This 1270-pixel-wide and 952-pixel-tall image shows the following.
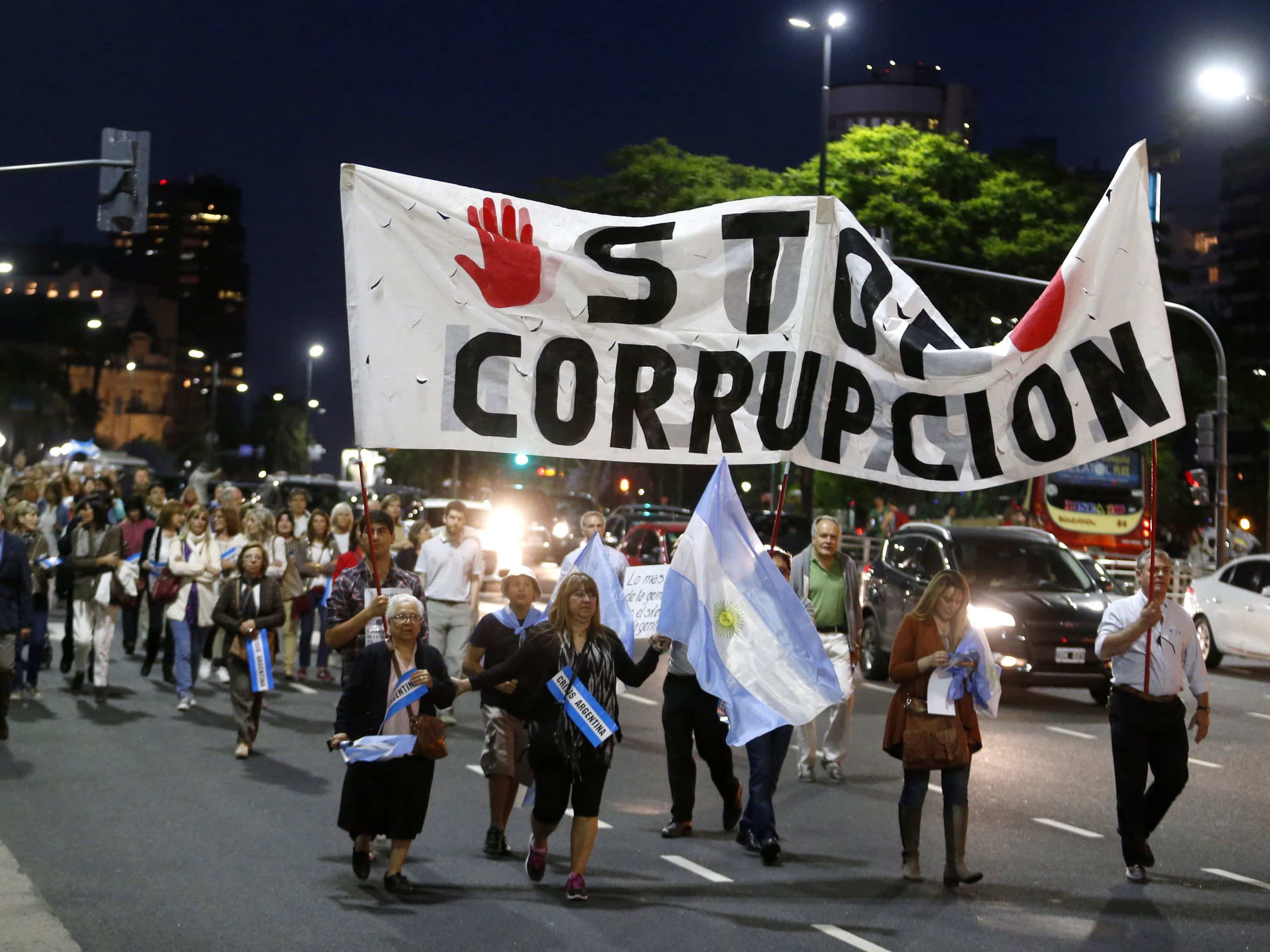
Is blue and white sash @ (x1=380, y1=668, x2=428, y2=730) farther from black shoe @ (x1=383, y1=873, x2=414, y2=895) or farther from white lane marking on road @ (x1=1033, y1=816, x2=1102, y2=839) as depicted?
white lane marking on road @ (x1=1033, y1=816, x2=1102, y2=839)

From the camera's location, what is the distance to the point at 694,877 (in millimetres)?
8406

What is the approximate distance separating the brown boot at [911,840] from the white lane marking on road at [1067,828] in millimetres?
1946

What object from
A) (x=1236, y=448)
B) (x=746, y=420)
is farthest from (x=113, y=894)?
(x=1236, y=448)

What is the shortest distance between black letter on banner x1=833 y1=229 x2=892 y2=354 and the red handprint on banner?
130 centimetres

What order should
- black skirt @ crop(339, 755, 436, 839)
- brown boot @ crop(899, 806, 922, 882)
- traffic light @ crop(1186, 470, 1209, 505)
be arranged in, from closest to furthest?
black skirt @ crop(339, 755, 436, 839) < brown boot @ crop(899, 806, 922, 882) < traffic light @ crop(1186, 470, 1209, 505)

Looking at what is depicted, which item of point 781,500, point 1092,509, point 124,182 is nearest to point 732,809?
point 781,500

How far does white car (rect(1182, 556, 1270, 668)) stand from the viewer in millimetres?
21109

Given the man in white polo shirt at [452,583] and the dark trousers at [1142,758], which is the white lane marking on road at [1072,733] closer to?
the man in white polo shirt at [452,583]

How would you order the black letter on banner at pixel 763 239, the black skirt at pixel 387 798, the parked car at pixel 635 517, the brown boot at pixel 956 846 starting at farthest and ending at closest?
the parked car at pixel 635 517, the brown boot at pixel 956 846, the black skirt at pixel 387 798, the black letter on banner at pixel 763 239

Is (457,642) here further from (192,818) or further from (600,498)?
(600,498)

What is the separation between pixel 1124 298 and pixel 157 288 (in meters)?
166

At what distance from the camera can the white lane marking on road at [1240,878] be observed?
337 inches

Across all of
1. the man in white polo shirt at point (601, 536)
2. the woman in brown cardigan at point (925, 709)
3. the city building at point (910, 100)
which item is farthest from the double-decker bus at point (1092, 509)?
the city building at point (910, 100)

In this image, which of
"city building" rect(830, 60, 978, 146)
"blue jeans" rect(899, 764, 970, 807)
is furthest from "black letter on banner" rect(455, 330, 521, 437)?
"city building" rect(830, 60, 978, 146)
